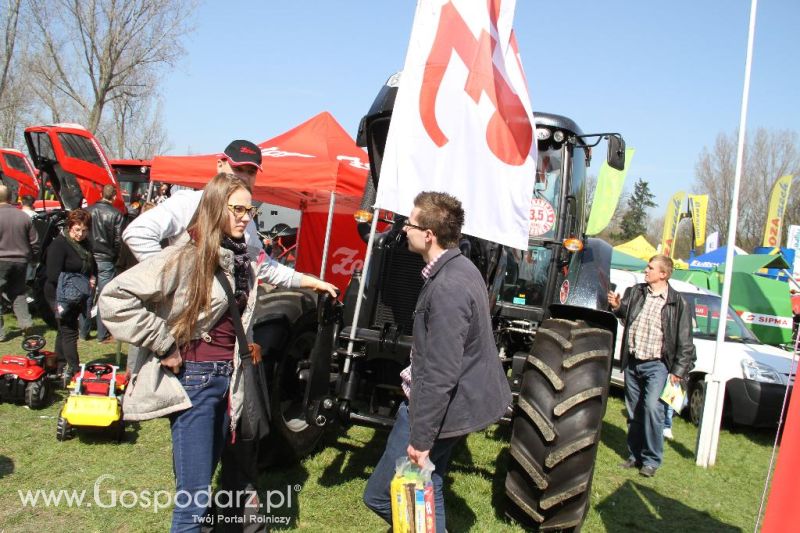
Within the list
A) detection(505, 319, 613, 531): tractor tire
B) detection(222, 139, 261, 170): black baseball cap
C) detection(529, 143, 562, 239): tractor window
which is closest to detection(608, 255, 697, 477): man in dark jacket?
detection(529, 143, 562, 239): tractor window

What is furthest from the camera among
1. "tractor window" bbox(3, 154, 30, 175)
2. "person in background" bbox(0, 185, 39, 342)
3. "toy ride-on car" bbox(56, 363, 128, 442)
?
"tractor window" bbox(3, 154, 30, 175)

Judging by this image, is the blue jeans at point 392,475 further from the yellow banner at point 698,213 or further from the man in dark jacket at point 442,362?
the yellow banner at point 698,213

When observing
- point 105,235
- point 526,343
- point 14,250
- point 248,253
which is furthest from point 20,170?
point 248,253

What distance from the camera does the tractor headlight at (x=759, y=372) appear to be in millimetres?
7145

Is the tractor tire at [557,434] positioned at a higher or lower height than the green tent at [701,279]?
lower

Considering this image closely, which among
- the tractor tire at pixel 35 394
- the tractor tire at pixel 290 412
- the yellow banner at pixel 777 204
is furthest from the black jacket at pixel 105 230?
the yellow banner at pixel 777 204

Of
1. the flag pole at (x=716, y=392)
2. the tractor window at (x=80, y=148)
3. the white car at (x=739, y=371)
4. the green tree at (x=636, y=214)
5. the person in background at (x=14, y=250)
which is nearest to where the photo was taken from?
the flag pole at (x=716, y=392)

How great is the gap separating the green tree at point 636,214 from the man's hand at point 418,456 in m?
61.7

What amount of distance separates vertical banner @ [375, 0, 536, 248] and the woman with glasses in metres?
1.09

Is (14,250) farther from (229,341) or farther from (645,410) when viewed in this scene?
(645,410)

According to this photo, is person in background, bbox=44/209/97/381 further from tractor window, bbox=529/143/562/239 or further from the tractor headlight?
the tractor headlight

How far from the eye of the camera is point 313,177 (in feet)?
24.1

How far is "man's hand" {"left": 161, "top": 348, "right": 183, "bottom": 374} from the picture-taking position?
98.5 inches

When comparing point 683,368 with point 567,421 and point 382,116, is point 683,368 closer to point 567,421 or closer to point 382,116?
point 567,421
